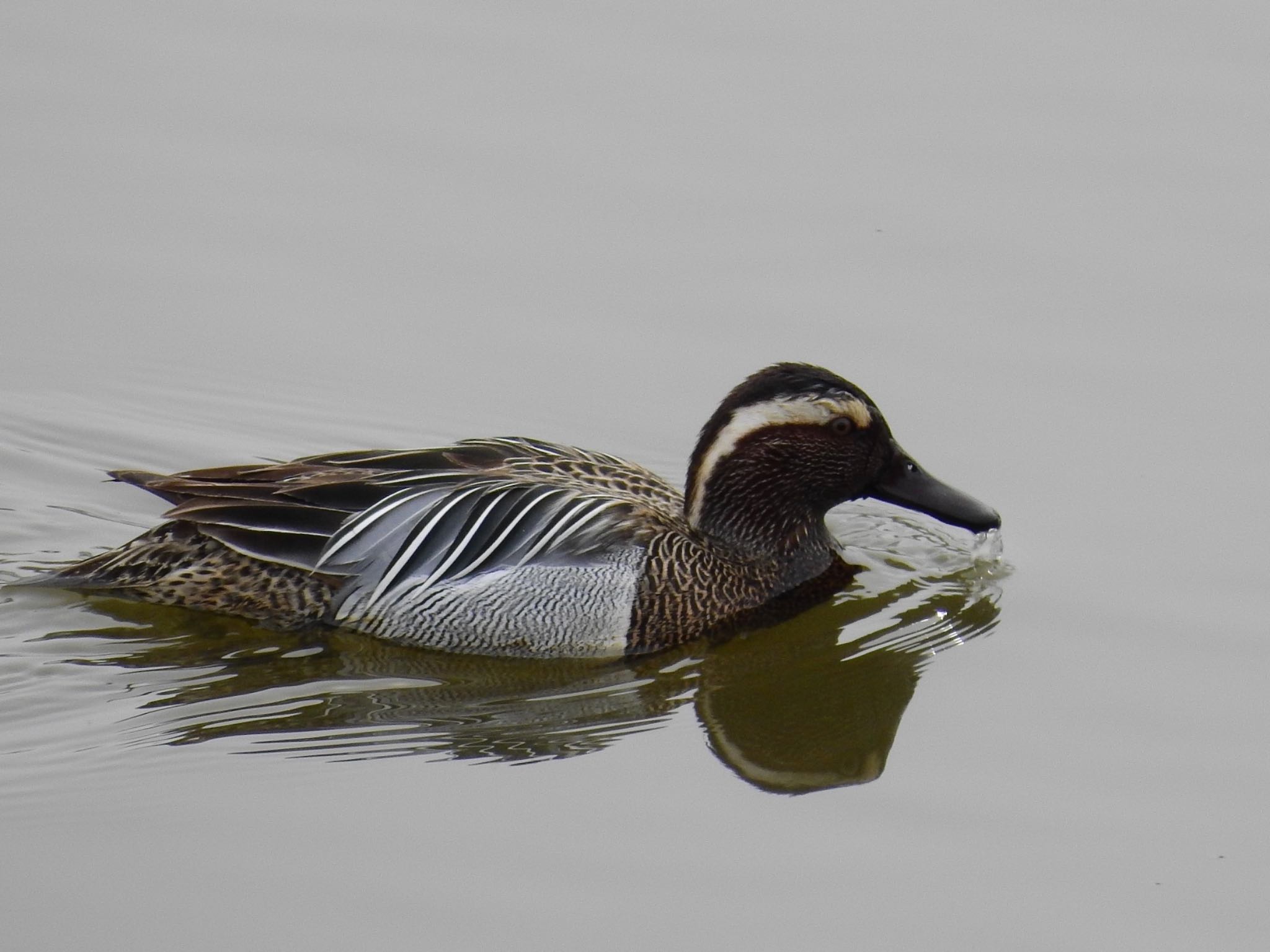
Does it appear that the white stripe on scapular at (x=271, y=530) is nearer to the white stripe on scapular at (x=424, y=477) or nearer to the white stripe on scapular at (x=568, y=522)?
the white stripe on scapular at (x=424, y=477)

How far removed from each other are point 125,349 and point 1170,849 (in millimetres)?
6467

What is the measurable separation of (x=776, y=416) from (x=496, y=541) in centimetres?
141

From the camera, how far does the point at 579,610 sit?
349 inches

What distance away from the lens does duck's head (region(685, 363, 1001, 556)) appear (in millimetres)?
9258

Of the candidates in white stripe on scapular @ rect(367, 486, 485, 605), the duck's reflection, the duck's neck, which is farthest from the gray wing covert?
the duck's neck

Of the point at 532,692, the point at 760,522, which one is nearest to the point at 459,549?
the point at 532,692

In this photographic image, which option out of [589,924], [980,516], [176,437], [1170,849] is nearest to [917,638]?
[980,516]

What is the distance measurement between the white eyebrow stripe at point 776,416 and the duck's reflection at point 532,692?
847mm

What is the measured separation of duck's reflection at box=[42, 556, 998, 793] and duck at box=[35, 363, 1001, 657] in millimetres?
137

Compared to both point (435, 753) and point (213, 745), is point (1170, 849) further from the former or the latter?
point (213, 745)

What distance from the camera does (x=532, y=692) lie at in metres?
8.53

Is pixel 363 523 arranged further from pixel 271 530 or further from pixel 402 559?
pixel 271 530

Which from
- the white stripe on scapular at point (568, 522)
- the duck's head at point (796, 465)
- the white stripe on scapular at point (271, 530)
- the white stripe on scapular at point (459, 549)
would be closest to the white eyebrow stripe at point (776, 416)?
the duck's head at point (796, 465)

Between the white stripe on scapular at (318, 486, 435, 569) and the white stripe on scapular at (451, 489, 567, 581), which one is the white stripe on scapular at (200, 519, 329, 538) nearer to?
the white stripe on scapular at (318, 486, 435, 569)
